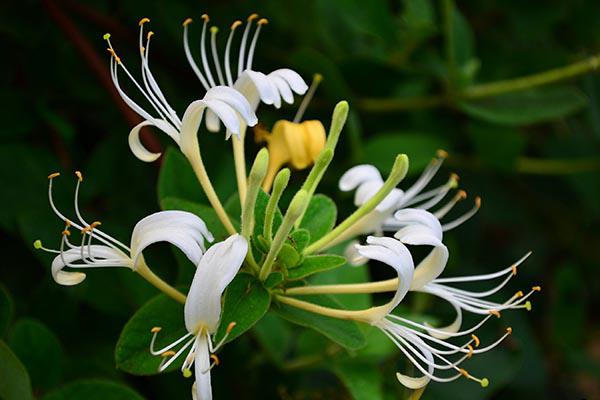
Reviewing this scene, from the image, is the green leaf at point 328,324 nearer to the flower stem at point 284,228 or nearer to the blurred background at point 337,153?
the flower stem at point 284,228

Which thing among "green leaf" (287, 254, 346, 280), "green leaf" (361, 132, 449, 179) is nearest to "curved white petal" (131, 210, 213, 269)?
"green leaf" (287, 254, 346, 280)

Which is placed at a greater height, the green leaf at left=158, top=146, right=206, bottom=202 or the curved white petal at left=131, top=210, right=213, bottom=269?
the curved white petal at left=131, top=210, right=213, bottom=269

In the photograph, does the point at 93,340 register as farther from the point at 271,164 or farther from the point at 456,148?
the point at 456,148

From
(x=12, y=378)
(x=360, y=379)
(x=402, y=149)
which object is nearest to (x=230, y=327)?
(x=12, y=378)

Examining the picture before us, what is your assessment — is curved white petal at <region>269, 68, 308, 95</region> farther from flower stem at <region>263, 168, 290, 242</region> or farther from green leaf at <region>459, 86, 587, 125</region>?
green leaf at <region>459, 86, 587, 125</region>

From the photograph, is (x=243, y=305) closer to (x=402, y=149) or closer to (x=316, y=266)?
(x=316, y=266)
